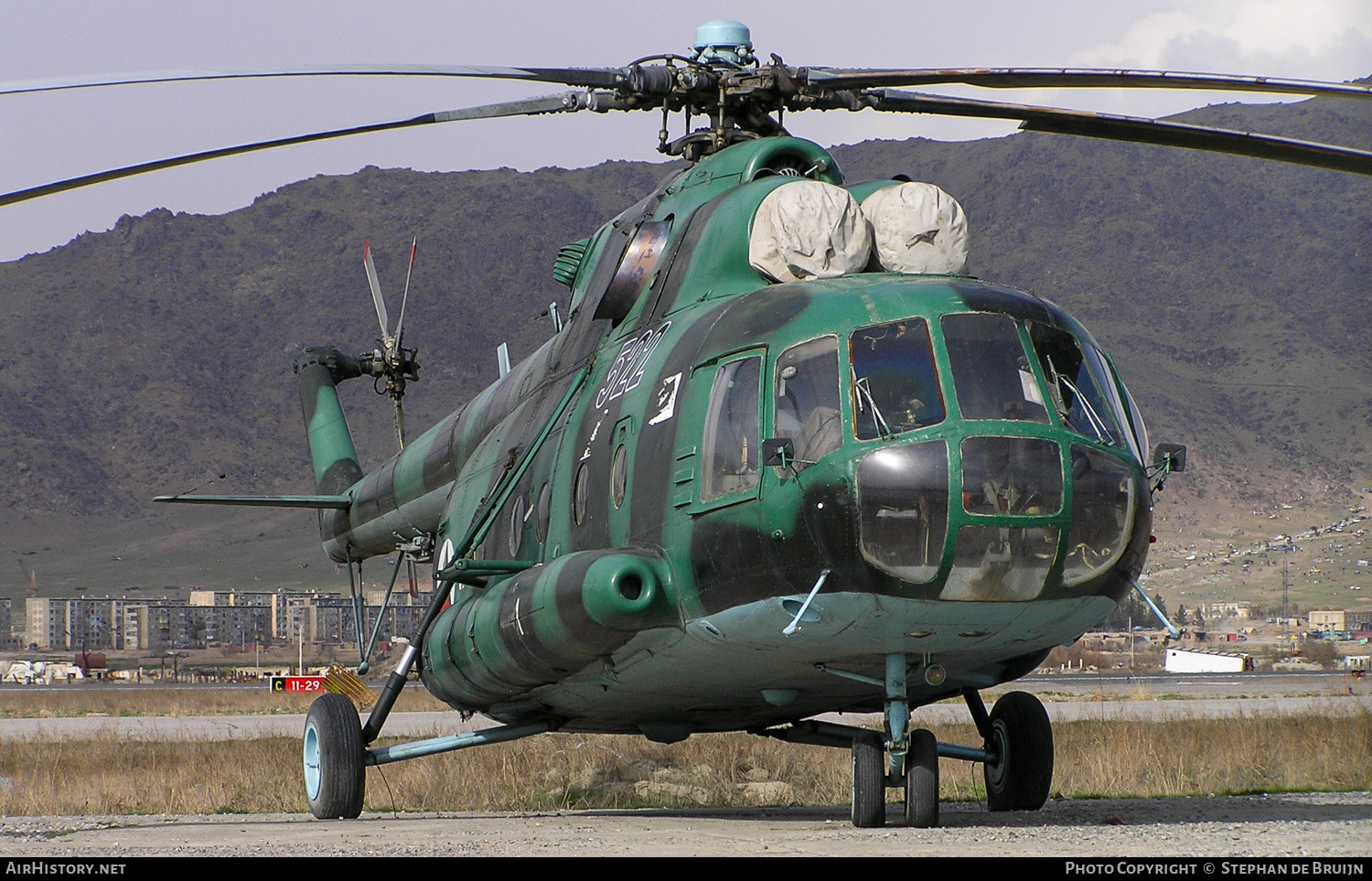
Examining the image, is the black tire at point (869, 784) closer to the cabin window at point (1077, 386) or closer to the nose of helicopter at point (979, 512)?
the nose of helicopter at point (979, 512)

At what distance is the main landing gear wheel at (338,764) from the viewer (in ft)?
42.1

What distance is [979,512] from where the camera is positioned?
8555 mm

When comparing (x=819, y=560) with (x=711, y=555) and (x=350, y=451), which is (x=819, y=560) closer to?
(x=711, y=555)

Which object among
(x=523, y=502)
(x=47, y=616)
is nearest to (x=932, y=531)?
(x=523, y=502)

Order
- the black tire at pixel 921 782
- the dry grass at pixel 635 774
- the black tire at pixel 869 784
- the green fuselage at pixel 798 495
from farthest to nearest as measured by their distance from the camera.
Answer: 1. the dry grass at pixel 635 774
2. the black tire at pixel 869 784
3. the black tire at pixel 921 782
4. the green fuselage at pixel 798 495

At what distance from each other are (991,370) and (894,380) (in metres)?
0.54

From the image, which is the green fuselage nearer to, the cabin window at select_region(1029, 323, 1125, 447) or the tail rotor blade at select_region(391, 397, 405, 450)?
the cabin window at select_region(1029, 323, 1125, 447)

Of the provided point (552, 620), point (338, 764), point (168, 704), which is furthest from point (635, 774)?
point (168, 704)

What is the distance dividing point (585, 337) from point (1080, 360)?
184 inches

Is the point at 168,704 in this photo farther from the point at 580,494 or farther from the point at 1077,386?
the point at 1077,386

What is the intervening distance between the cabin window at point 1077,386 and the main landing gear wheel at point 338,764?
6.46 metres

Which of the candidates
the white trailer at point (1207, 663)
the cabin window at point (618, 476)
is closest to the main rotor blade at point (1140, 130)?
the cabin window at point (618, 476)
